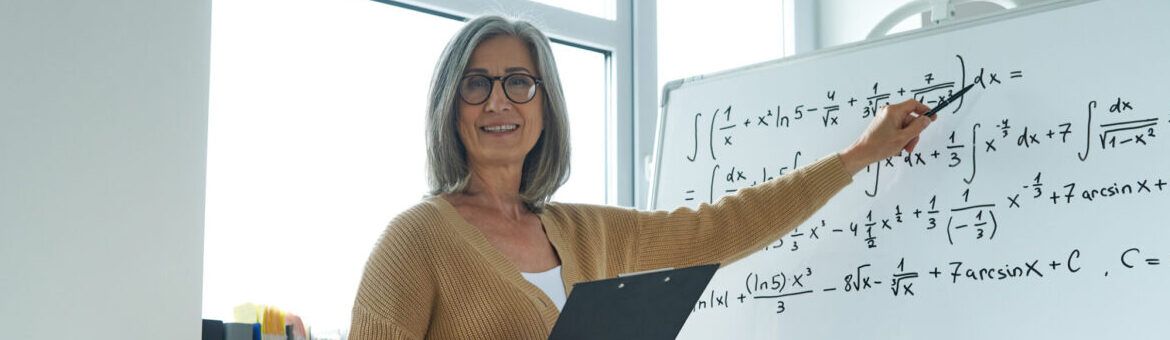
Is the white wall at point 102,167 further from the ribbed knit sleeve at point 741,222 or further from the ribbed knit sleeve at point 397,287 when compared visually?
the ribbed knit sleeve at point 741,222

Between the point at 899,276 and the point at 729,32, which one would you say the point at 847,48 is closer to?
the point at 899,276

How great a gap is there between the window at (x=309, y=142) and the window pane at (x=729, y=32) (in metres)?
0.68

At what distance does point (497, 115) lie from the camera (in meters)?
1.59

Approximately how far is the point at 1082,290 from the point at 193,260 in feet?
4.14

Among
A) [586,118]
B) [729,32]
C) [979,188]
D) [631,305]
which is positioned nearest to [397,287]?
[631,305]

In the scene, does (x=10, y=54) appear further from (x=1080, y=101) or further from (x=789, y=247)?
(x=1080, y=101)

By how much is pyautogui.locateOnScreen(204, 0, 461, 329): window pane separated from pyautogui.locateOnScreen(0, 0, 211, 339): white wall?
0.47 metres

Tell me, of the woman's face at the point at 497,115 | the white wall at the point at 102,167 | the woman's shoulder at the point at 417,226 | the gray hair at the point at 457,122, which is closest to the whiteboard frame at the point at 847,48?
the gray hair at the point at 457,122

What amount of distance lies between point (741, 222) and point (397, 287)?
58 cm

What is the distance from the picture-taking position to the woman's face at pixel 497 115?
5.21 ft

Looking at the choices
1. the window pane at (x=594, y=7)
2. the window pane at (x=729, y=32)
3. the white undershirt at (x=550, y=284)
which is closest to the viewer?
the white undershirt at (x=550, y=284)

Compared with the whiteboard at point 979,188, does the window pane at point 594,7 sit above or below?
above

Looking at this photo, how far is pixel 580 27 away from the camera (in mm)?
2680

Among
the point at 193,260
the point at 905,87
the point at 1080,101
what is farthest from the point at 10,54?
the point at 1080,101
